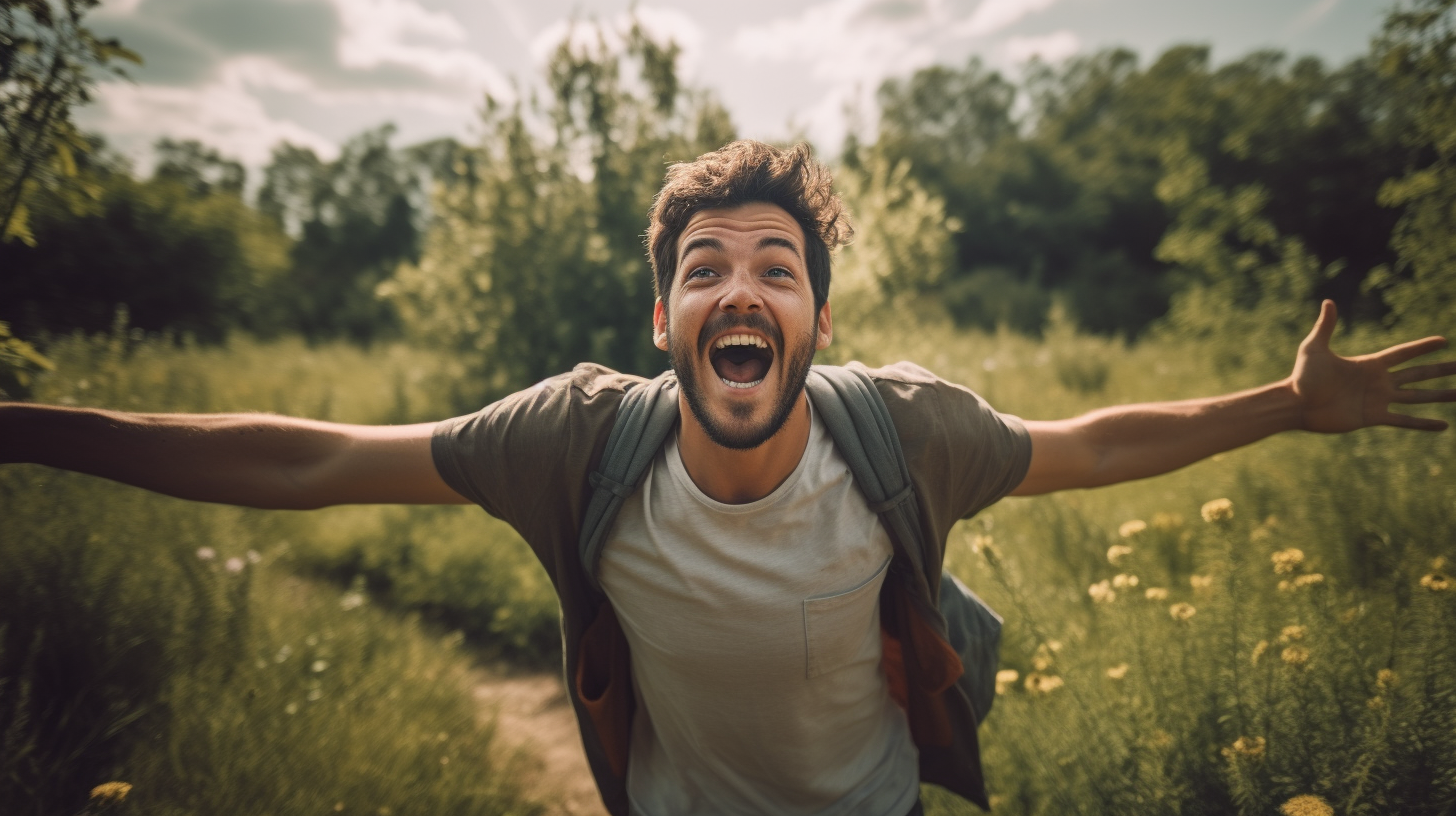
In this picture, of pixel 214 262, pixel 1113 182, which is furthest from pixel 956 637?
pixel 1113 182

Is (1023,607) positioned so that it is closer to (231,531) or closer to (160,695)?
(160,695)

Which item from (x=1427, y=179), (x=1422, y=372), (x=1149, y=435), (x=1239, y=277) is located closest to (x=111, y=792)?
(x=1149, y=435)

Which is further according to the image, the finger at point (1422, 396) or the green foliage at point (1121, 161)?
the green foliage at point (1121, 161)

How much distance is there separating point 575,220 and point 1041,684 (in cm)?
685

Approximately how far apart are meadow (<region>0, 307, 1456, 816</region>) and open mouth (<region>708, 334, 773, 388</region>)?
0.99 meters

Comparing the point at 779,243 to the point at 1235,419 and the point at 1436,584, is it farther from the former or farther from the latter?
the point at 1436,584

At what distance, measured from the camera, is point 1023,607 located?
6.89ft

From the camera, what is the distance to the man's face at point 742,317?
5.15 feet

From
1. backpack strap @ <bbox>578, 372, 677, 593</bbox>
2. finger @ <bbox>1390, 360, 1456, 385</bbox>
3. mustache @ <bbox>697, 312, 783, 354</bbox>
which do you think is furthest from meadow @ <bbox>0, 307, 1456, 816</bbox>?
backpack strap @ <bbox>578, 372, 677, 593</bbox>

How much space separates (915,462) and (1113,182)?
114 feet

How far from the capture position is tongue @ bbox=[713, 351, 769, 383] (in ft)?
5.79

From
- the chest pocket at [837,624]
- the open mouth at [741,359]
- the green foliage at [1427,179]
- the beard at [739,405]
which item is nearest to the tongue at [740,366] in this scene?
the open mouth at [741,359]

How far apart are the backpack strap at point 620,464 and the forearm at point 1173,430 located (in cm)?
122

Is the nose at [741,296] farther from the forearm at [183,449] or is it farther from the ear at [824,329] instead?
the forearm at [183,449]
